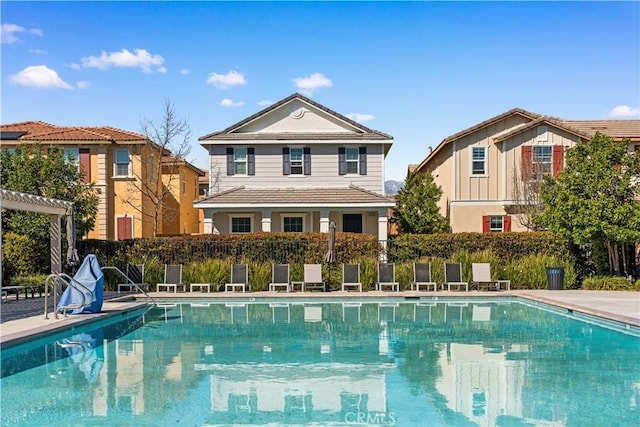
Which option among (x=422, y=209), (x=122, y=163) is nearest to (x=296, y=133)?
(x=422, y=209)

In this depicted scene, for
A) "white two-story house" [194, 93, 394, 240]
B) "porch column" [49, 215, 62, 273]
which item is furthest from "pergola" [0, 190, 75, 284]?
"white two-story house" [194, 93, 394, 240]

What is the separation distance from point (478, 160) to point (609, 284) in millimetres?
9991

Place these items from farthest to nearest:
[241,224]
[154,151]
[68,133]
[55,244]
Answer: [154,151] → [68,133] → [241,224] → [55,244]

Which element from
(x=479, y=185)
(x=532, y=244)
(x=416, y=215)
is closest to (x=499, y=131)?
(x=479, y=185)

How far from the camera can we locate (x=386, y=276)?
21.4 m

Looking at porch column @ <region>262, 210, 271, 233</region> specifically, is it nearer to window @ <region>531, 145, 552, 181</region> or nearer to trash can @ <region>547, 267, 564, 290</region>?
trash can @ <region>547, 267, 564, 290</region>

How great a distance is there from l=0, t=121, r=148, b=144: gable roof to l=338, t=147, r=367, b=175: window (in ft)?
32.6

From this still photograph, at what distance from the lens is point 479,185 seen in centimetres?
2908

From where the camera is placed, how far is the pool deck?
1256cm

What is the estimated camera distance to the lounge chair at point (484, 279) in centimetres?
2127

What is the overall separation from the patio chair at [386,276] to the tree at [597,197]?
18.1ft

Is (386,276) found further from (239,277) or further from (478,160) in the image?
(478,160)

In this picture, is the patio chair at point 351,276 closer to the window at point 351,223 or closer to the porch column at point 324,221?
the porch column at point 324,221

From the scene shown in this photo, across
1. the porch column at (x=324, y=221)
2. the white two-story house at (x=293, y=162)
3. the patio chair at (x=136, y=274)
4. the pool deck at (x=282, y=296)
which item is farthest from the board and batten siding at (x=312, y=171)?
the pool deck at (x=282, y=296)
